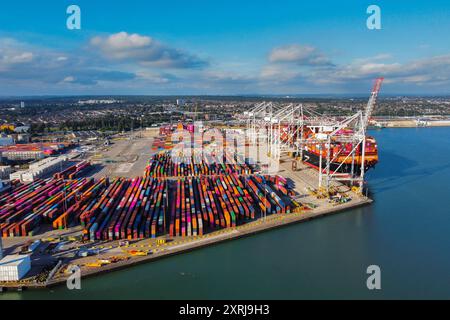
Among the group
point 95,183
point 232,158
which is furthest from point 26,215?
point 232,158

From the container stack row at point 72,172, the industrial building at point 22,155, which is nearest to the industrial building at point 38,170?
the container stack row at point 72,172

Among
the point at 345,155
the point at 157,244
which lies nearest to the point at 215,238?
the point at 157,244

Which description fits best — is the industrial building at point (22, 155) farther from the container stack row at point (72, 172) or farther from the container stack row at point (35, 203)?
the container stack row at point (35, 203)

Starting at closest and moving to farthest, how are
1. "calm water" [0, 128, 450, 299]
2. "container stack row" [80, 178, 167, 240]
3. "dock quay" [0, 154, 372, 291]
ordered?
1. "calm water" [0, 128, 450, 299]
2. "dock quay" [0, 154, 372, 291]
3. "container stack row" [80, 178, 167, 240]

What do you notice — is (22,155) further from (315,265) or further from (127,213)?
(315,265)

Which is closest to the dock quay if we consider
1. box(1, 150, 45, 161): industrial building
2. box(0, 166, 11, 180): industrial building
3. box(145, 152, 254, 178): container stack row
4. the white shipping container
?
the white shipping container

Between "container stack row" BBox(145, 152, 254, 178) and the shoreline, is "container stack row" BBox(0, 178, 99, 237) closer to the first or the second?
the shoreline
